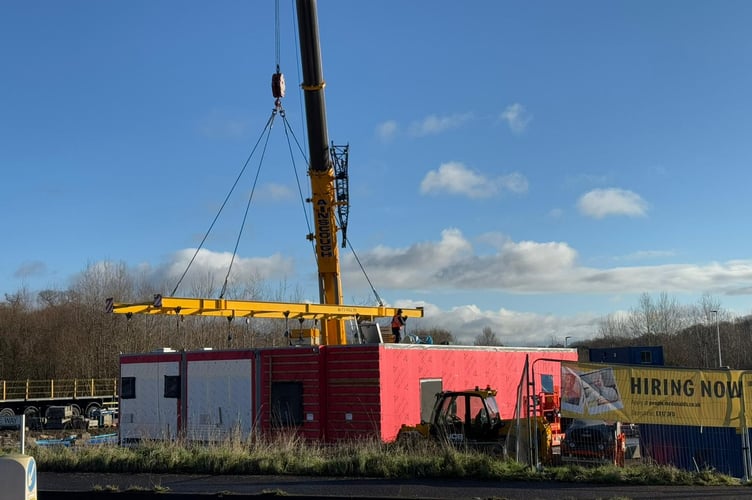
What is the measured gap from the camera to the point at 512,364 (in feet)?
87.7

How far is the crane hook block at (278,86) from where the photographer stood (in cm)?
2242

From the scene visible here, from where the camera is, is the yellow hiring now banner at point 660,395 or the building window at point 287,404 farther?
the building window at point 287,404

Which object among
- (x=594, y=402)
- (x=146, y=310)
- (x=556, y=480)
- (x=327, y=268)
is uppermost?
(x=327, y=268)

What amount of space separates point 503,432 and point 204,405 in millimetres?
11226

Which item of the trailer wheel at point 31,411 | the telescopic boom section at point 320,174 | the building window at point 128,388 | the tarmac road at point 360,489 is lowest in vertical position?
the trailer wheel at point 31,411

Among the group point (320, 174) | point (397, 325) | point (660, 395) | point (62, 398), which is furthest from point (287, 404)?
point (62, 398)

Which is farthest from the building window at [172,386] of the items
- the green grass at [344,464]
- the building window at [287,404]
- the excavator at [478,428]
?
the excavator at [478,428]

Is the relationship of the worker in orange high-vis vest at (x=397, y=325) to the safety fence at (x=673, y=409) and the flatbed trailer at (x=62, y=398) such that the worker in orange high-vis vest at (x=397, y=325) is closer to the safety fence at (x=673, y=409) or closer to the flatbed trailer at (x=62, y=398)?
the safety fence at (x=673, y=409)

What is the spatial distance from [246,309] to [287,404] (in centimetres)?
350

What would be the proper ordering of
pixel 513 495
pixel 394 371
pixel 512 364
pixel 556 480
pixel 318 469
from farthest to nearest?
pixel 512 364 → pixel 394 371 → pixel 318 469 → pixel 556 480 → pixel 513 495

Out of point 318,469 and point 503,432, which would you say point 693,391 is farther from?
point 318,469

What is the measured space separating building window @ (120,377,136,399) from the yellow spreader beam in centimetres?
743

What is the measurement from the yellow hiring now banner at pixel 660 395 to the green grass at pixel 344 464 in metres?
1.27

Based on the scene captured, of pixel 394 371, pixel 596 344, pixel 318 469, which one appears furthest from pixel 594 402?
pixel 596 344
